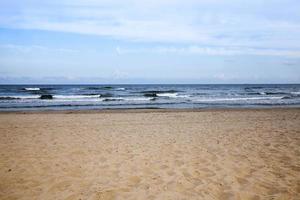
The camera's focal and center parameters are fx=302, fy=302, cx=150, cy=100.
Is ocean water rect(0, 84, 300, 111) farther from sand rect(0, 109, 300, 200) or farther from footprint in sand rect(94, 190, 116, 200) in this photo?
footprint in sand rect(94, 190, 116, 200)

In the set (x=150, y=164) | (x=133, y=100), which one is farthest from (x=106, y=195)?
(x=133, y=100)

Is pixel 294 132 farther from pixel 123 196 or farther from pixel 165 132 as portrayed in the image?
pixel 123 196

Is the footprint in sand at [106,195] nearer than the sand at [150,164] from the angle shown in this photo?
Yes

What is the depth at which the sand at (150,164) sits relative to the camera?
4789 millimetres

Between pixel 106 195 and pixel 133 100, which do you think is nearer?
pixel 106 195

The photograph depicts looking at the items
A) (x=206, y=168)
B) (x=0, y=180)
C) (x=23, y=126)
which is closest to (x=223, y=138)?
(x=206, y=168)

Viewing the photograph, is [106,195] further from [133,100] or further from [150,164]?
[133,100]

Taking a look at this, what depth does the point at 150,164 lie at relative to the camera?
625 cm

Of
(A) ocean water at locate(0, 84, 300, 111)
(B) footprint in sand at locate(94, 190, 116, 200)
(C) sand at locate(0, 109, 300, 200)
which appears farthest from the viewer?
(A) ocean water at locate(0, 84, 300, 111)

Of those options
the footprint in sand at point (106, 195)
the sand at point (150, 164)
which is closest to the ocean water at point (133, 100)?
the sand at point (150, 164)

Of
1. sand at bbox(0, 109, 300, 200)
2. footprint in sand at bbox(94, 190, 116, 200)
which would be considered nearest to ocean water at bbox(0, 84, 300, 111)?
sand at bbox(0, 109, 300, 200)

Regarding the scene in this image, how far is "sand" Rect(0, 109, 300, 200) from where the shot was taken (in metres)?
4.79

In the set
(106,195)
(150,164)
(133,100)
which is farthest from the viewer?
(133,100)

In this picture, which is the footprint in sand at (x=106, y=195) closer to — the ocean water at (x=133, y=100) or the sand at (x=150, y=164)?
the sand at (x=150, y=164)
